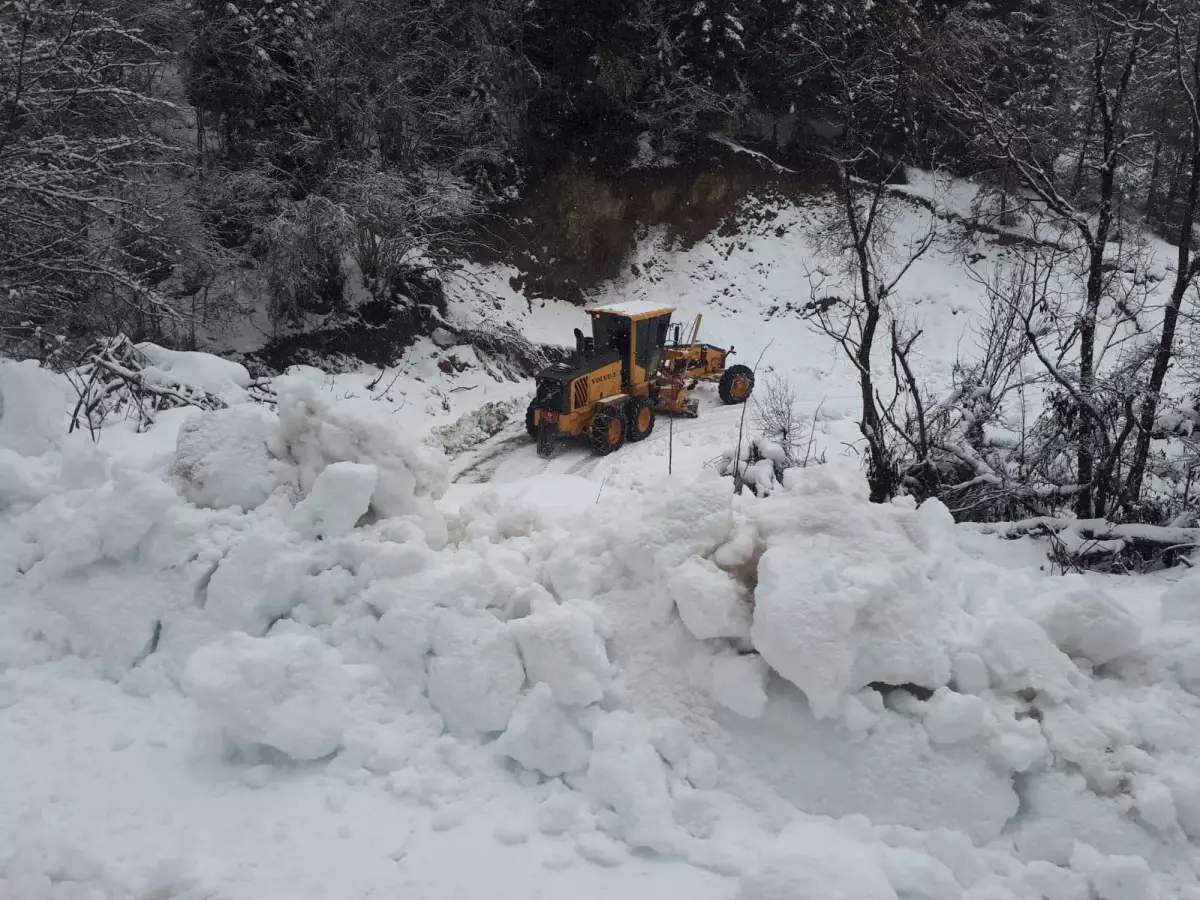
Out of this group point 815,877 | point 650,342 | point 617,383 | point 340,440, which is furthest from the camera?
point 650,342

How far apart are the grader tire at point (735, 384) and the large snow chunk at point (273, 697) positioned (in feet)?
40.7

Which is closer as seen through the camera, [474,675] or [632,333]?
[474,675]

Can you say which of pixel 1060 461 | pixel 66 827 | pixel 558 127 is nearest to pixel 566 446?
pixel 1060 461

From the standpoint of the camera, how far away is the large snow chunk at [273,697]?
2615 millimetres

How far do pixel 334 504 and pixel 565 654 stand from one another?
1363mm

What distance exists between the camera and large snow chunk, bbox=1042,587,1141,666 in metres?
2.95

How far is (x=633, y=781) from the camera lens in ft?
8.36

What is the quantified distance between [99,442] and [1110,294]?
827 cm

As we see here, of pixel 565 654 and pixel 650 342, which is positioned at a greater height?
pixel 650 342

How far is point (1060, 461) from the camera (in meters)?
7.10

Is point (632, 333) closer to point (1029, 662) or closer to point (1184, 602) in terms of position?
point (1184, 602)

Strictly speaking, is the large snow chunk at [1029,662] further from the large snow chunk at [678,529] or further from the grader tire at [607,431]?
the grader tire at [607,431]

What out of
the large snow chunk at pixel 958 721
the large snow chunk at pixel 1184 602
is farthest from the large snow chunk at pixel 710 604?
the large snow chunk at pixel 1184 602

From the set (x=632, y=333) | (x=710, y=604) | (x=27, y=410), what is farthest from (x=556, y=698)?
(x=632, y=333)
